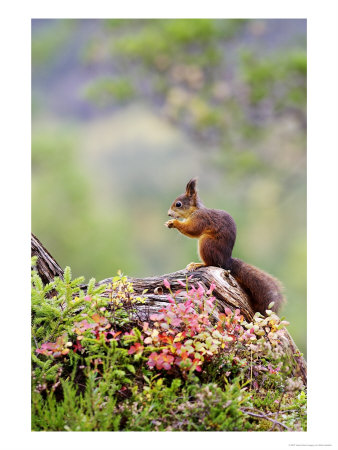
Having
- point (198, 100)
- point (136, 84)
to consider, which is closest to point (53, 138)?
point (136, 84)

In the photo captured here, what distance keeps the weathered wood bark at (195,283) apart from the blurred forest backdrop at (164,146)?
0.58 m

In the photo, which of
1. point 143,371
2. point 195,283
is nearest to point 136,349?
point 143,371

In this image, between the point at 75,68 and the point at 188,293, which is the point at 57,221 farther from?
the point at 188,293

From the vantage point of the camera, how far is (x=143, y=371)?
192 centimetres

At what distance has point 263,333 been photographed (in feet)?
6.81

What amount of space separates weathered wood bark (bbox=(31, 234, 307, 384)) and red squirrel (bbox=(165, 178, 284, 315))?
0.05 meters

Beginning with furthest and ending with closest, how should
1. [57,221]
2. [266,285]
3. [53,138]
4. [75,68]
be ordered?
[57,221] → [53,138] → [75,68] → [266,285]

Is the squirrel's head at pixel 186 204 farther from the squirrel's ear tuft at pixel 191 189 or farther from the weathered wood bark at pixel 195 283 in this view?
the weathered wood bark at pixel 195 283

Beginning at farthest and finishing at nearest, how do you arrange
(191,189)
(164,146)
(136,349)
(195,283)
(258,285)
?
(164,146) < (191,189) < (258,285) < (195,283) < (136,349)

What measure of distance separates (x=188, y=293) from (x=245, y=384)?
1.44 ft

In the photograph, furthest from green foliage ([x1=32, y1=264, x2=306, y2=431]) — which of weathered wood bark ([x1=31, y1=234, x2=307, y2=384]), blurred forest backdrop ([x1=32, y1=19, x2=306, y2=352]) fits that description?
blurred forest backdrop ([x1=32, y1=19, x2=306, y2=352])

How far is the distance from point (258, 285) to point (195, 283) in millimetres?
344

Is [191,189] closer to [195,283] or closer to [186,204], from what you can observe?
[186,204]

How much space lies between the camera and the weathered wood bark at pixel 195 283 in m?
2.24
